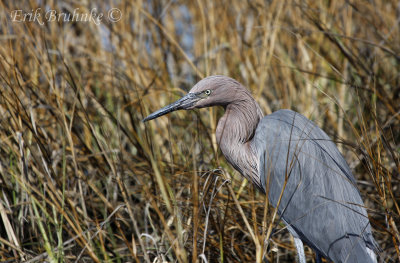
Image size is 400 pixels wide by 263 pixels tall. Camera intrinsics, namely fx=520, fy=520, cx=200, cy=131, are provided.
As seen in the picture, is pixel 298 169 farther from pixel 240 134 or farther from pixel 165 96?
pixel 165 96

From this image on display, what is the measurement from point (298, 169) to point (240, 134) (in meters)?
0.29

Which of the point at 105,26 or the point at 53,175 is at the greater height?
the point at 105,26

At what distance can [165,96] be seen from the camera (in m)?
3.33

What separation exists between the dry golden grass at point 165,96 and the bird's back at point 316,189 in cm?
17

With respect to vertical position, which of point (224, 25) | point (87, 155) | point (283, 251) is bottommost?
point (283, 251)

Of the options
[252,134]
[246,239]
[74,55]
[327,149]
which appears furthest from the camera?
[74,55]

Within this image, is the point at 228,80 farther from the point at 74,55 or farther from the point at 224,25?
the point at 74,55

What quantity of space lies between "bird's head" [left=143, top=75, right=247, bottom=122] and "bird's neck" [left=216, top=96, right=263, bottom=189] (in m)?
0.06

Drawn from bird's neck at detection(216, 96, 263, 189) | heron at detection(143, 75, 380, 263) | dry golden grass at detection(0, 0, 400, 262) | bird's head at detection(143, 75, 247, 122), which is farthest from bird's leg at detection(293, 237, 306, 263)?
bird's head at detection(143, 75, 247, 122)

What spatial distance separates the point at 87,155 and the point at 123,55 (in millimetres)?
1083

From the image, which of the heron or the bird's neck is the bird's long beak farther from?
the bird's neck

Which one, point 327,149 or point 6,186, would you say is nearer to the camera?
point 327,149

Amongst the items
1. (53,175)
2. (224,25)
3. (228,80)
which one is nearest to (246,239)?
(228,80)

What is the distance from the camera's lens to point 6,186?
224 centimetres
